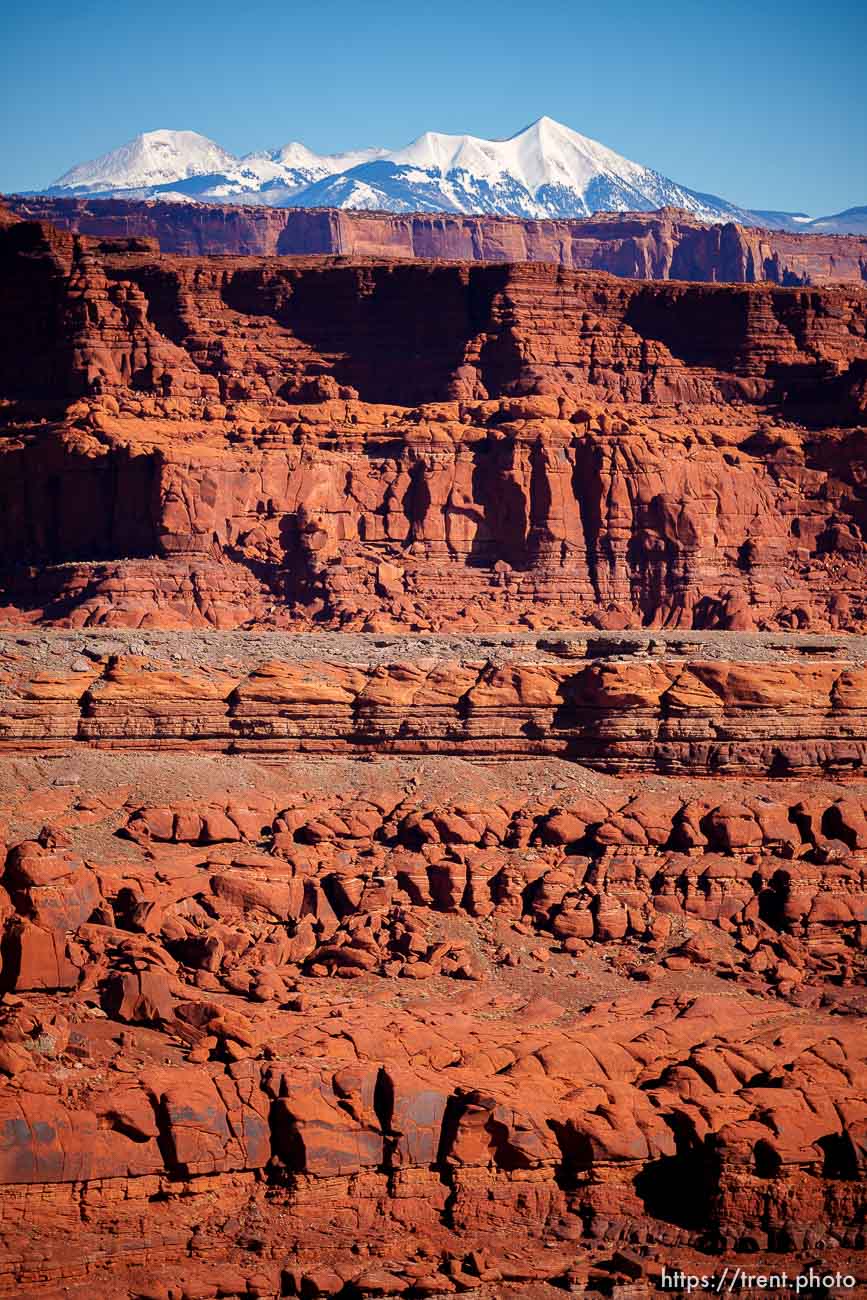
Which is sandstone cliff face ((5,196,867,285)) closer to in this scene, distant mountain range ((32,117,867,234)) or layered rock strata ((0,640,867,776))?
distant mountain range ((32,117,867,234))

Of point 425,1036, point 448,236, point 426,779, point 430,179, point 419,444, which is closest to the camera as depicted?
point 425,1036

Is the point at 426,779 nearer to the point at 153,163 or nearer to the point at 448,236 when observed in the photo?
the point at 448,236

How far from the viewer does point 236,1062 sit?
36.1m

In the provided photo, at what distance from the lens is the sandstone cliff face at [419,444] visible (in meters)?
62.6

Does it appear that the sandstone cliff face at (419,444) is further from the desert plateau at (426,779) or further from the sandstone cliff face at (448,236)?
the sandstone cliff face at (448,236)

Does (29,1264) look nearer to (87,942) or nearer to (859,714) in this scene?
(87,942)

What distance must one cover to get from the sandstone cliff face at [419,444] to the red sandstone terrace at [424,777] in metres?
0.12

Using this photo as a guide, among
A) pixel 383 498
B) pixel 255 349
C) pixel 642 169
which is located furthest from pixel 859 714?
pixel 642 169

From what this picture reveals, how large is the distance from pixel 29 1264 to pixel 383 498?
34.2 meters

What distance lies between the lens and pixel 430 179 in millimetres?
149250

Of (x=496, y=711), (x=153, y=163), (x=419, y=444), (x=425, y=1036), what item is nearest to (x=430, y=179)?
(x=153, y=163)

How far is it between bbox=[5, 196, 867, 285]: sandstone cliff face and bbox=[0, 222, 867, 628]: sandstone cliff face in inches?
1709

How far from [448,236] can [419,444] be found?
50.7 metres

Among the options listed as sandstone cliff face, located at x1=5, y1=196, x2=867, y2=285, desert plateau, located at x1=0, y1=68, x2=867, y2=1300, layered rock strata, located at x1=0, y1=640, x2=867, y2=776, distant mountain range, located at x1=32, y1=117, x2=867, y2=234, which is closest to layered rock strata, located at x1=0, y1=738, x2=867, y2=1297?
desert plateau, located at x1=0, y1=68, x2=867, y2=1300
